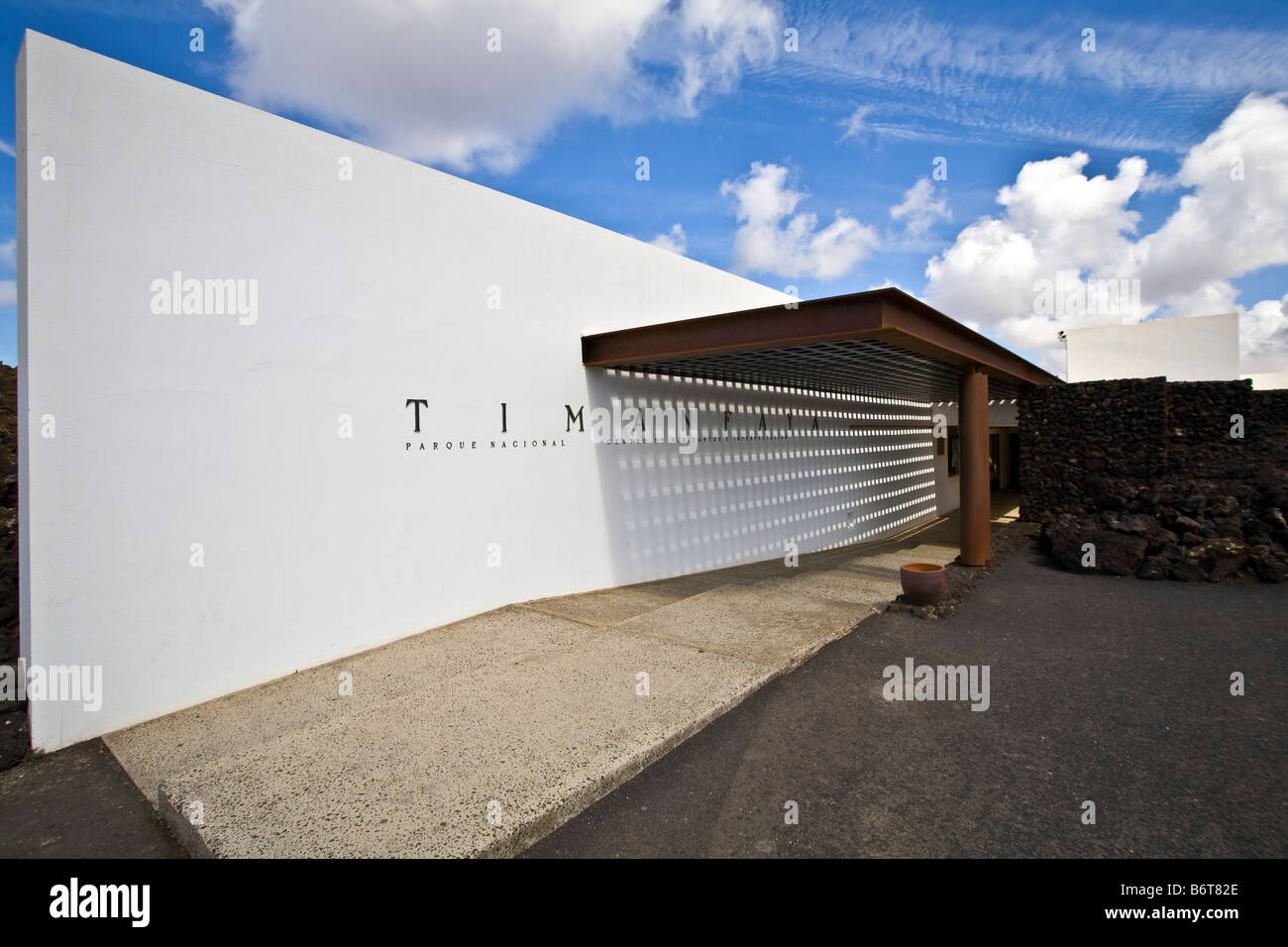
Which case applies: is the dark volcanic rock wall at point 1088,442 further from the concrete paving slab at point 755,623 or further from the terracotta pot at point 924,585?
the concrete paving slab at point 755,623

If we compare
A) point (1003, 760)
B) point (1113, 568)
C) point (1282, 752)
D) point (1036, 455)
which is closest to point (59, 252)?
point (1003, 760)

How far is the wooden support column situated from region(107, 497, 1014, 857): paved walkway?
343cm

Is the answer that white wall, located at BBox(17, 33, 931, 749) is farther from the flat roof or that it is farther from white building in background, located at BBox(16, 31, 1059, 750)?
the flat roof

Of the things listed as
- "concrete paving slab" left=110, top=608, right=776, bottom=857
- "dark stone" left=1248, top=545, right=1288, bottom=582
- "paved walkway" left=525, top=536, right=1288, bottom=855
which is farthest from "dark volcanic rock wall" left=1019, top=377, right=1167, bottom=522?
"concrete paving slab" left=110, top=608, right=776, bottom=857

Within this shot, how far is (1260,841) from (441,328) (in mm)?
6310

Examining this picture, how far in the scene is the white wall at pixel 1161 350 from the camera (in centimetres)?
2048

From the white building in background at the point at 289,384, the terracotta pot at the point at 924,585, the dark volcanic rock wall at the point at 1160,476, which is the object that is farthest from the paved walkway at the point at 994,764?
the white building in background at the point at 289,384

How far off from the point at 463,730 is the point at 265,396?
2.88 meters

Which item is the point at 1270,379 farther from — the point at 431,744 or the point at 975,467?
the point at 431,744

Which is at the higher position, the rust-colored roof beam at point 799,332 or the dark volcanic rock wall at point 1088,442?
the rust-colored roof beam at point 799,332

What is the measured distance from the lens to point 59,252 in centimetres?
367

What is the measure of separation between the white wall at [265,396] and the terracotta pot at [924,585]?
357cm

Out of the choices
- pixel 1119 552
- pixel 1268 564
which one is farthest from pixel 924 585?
pixel 1268 564
